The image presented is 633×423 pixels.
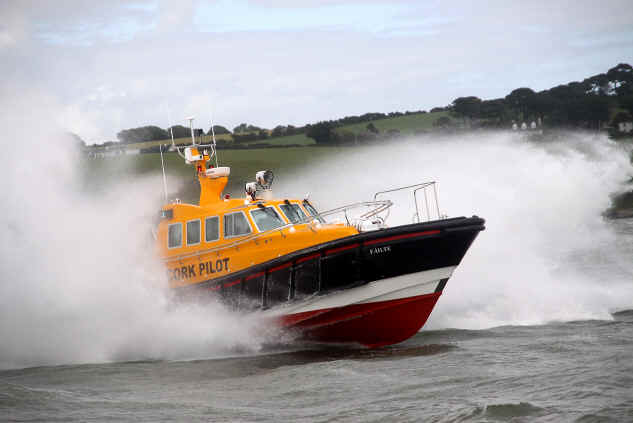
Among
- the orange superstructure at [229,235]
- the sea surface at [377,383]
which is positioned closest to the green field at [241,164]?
the orange superstructure at [229,235]

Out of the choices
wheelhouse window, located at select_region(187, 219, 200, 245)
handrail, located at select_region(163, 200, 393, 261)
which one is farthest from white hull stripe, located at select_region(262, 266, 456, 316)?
wheelhouse window, located at select_region(187, 219, 200, 245)

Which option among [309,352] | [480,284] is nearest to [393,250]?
[309,352]

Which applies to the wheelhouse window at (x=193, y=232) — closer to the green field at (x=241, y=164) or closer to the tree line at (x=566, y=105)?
the green field at (x=241, y=164)

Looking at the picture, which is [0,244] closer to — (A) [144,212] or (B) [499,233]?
(A) [144,212]

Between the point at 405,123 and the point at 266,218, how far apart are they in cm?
4855

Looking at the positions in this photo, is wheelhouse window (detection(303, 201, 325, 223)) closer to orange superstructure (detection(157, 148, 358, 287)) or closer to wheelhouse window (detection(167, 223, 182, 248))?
orange superstructure (detection(157, 148, 358, 287))

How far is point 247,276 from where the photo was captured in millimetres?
10992

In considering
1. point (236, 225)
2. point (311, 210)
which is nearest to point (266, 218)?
point (236, 225)

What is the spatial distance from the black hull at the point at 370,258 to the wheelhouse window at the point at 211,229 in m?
1.21

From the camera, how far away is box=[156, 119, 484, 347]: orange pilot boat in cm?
1034

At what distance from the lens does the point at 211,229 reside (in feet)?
38.4

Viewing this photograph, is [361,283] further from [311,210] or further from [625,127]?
[625,127]

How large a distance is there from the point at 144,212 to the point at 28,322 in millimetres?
3179

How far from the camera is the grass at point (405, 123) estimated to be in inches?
2130
